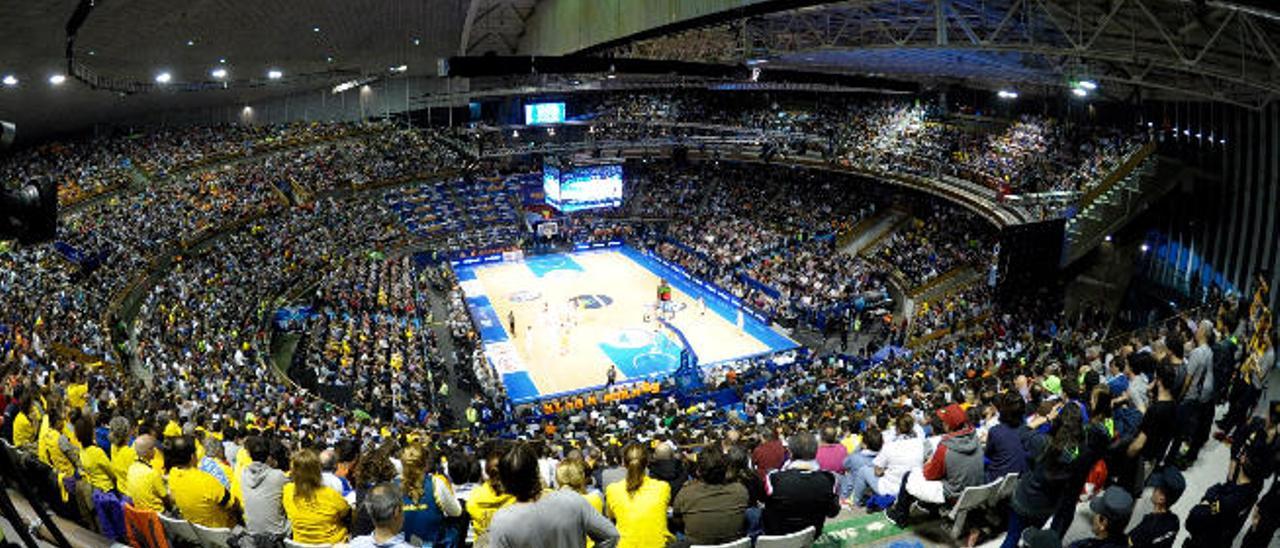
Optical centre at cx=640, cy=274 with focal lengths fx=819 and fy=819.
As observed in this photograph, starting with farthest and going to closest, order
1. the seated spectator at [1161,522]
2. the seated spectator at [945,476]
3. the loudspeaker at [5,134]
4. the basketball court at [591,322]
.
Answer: the basketball court at [591,322] < the seated spectator at [945,476] < the seated spectator at [1161,522] < the loudspeaker at [5,134]

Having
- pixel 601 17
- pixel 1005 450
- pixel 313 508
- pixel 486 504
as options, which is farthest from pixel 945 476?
pixel 601 17

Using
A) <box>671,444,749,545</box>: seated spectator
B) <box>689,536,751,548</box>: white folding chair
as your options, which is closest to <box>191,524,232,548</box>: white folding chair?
<box>671,444,749,545</box>: seated spectator


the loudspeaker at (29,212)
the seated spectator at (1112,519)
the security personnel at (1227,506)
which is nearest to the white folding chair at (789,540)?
the seated spectator at (1112,519)

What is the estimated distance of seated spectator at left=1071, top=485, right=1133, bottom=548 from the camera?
4.74 m

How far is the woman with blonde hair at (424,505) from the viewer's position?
539 cm

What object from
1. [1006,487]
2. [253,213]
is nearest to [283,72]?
[253,213]

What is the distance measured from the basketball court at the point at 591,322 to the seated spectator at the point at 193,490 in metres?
18.3

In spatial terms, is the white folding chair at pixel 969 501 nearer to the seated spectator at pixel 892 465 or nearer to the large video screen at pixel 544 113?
the seated spectator at pixel 892 465

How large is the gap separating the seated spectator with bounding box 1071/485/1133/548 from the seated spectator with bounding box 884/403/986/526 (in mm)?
1422

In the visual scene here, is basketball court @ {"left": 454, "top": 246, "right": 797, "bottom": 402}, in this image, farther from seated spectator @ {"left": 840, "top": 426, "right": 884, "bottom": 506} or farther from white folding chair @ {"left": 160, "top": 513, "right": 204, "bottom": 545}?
white folding chair @ {"left": 160, "top": 513, "right": 204, "bottom": 545}

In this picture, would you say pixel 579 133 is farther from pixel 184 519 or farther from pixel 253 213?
pixel 184 519

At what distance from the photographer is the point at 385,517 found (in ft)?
14.9

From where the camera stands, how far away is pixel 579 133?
159ft

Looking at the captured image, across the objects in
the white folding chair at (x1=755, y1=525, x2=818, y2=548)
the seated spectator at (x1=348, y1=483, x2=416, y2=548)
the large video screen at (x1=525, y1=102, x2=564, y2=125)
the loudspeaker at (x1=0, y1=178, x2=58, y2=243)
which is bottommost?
the white folding chair at (x1=755, y1=525, x2=818, y2=548)
